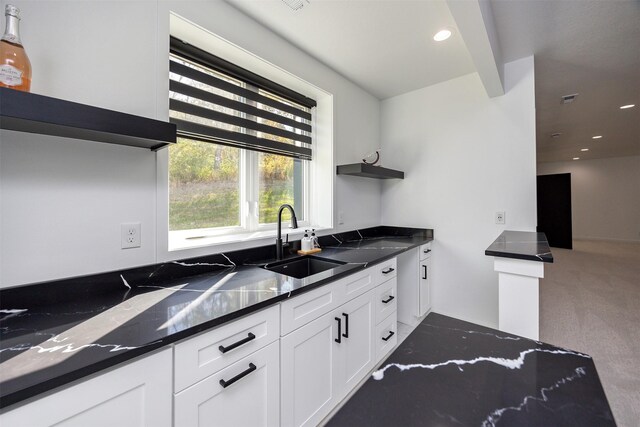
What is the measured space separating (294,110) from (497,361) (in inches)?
85.4

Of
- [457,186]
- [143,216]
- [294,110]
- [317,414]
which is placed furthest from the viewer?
[457,186]

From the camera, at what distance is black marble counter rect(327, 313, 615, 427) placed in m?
0.52

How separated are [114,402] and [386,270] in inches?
65.2

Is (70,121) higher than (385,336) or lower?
higher

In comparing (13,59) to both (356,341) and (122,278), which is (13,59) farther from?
(356,341)

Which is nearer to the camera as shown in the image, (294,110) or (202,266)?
(202,266)

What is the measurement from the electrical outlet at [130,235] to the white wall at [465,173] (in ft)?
8.42

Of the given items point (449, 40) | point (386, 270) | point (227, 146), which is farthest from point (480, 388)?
point (449, 40)

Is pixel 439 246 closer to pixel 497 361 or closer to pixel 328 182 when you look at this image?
pixel 328 182

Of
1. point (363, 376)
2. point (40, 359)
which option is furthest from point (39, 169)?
point (363, 376)

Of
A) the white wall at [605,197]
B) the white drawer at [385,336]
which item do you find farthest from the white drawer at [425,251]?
the white wall at [605,197]

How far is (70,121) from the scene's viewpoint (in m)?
0.86

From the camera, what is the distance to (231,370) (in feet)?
3.24

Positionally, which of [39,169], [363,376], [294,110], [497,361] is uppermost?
[294,110]
